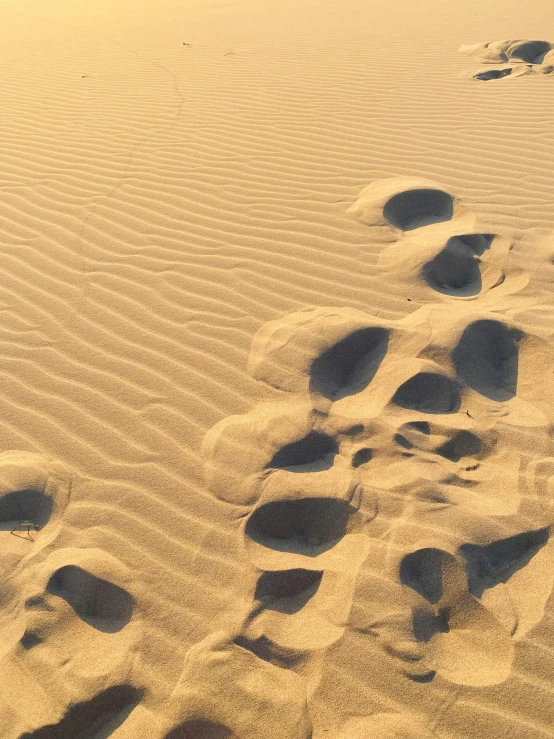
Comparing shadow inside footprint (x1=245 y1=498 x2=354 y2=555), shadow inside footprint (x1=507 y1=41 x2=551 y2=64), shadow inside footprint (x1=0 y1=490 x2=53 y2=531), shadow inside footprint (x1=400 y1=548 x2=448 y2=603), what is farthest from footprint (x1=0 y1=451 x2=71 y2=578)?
shadow inside footprint (x1=507 y1=41 x2=551 y2=64)

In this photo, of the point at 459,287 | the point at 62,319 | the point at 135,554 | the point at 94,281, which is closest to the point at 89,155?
the point at 94,281

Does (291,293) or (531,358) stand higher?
(291,293)

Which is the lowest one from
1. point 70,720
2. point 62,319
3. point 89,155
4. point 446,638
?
point 446,638

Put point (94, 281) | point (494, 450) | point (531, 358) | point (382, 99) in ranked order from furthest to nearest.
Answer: point (382, 99) < point (94, 281) < point (531, 358) < point (494, 450)

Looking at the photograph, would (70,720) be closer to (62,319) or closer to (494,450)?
(494,450)

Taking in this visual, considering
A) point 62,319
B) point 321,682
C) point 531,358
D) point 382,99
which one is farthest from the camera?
point 382,99

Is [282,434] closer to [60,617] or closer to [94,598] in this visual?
[94,598]

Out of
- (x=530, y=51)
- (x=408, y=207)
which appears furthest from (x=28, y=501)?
(x=530, y=51)
